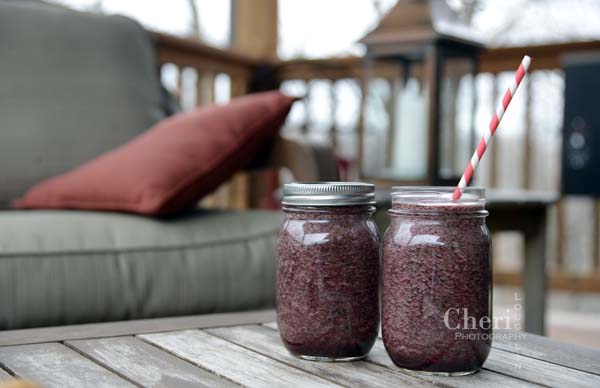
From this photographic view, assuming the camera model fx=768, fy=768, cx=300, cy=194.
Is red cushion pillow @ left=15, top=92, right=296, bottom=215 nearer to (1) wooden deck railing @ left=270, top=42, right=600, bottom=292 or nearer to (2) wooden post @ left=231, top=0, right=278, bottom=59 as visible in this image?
(1) wooden deck railing @ left=270, top=42, right=600, bottom=292

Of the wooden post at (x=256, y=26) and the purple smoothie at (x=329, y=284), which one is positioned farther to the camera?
the wooden post at (x=256, y=26)

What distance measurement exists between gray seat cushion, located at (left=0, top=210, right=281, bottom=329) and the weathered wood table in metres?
0.46

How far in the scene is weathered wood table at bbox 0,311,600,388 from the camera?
2.17 ft

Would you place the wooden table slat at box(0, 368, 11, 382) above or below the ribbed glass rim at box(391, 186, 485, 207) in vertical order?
below

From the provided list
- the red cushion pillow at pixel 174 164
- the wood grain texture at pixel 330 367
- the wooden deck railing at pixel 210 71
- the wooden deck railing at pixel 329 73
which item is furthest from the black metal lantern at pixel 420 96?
the wood grain texture at pixel 330 367

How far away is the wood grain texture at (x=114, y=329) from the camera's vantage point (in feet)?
2.67

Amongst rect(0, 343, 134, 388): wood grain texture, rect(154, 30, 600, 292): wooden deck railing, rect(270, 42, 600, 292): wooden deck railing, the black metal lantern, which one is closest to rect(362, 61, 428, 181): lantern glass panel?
the black metal lantern

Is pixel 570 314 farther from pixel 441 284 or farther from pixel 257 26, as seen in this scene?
pixel 441 284

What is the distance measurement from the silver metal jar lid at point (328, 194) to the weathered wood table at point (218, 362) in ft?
0.50

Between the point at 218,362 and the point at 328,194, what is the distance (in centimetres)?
19

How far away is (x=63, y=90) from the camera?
1.92m

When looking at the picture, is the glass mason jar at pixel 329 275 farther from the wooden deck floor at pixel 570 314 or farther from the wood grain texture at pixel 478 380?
the wooden deck floor at pixel 570 314

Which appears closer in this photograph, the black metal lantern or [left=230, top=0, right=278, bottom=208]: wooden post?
the black metal lantern

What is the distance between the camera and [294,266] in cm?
74
